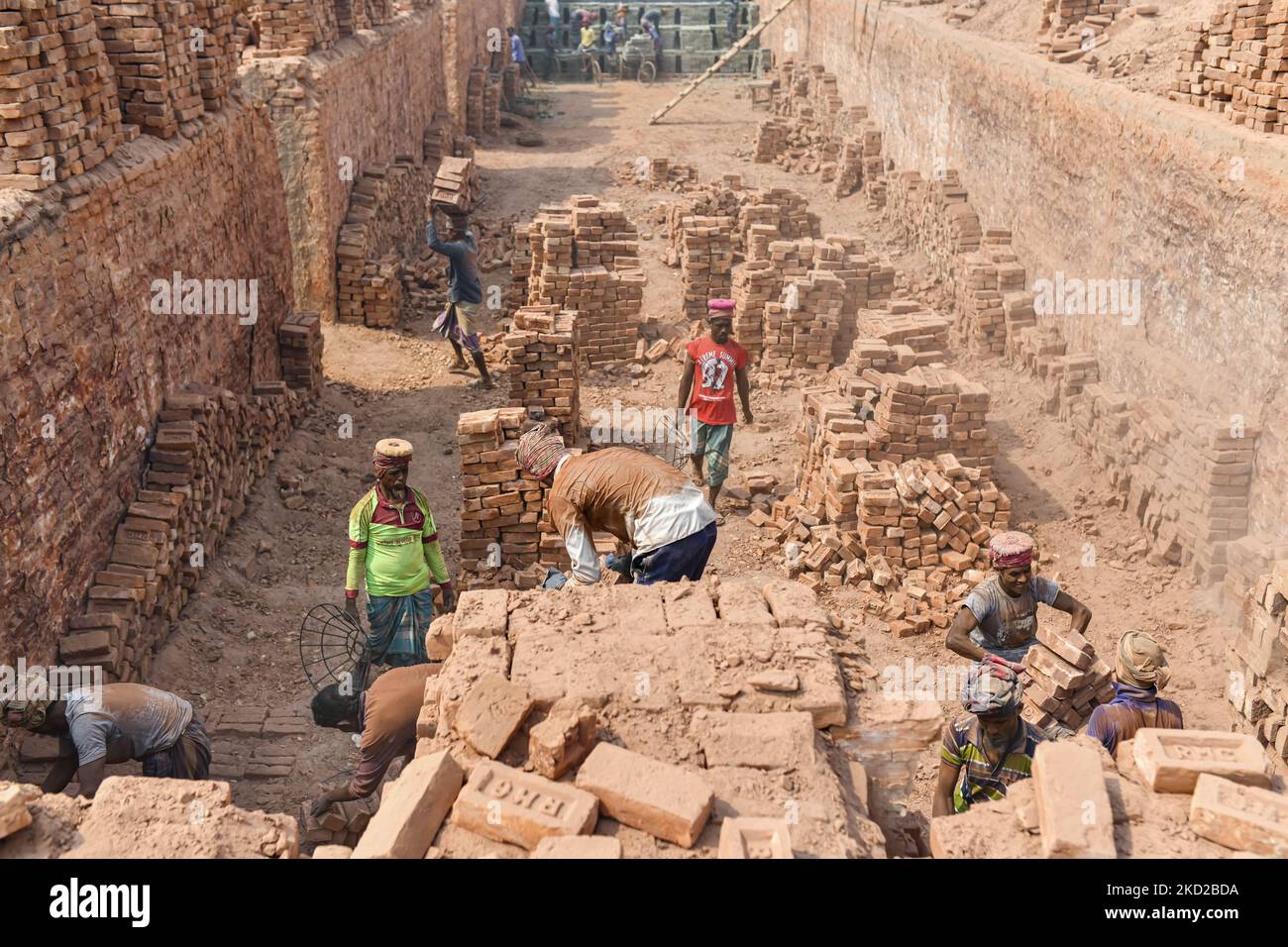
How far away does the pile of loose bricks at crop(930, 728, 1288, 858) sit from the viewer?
390cm

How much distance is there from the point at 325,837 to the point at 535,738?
2.28 metres

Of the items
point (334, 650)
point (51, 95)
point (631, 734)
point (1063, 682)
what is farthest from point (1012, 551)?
point (51, 95)

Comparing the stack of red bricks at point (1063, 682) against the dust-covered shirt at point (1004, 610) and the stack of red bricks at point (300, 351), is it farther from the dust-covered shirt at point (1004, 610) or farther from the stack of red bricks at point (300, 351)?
the stack of red bricks at point (300, 351)

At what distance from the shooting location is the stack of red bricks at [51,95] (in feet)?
22.5

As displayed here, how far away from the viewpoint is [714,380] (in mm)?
9453

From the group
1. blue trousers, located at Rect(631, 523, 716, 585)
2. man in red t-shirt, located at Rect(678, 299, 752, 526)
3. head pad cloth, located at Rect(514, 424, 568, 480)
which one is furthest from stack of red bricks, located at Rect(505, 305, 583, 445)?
blue trousers, located at Rect(631, 523, 716, 585)

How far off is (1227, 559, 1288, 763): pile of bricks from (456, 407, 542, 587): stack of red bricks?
4.63 metres

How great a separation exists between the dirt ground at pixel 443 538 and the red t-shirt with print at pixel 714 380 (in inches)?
38.1

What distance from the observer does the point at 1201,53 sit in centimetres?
994

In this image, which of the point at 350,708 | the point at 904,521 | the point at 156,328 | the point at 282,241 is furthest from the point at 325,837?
the point at 282,241

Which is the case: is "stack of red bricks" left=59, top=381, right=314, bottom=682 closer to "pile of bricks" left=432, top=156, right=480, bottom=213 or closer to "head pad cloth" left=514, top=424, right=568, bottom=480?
"head pad cloth" left=514, top=424, right=568, bottom=480

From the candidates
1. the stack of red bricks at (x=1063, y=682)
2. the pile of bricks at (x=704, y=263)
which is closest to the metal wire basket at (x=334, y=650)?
the stack of red bricks at (x=1063, y=682)

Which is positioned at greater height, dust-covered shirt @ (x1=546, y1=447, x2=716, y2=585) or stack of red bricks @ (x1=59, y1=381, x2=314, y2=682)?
dust-covered shirt @ (x1=546, y1=447, x2=716, y2=585)

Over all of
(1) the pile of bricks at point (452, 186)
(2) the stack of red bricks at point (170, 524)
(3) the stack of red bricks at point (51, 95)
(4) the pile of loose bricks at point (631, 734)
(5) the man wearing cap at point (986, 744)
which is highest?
(3) the stack of red bricks at point (51, 95)
